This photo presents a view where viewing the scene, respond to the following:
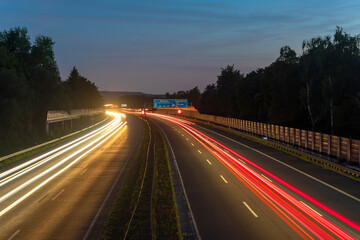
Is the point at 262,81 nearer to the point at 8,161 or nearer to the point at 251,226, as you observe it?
the point at 8,161

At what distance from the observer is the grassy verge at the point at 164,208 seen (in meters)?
15.0

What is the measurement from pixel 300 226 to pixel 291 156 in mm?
23413

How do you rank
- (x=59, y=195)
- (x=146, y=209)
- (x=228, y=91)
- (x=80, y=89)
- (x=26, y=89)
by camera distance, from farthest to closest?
(x=80, y=89) → (x=228, y=91) → (x=26, y=89) → (x=59, y=195) → (x=146, y=209)

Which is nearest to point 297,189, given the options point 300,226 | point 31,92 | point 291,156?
point 300,226

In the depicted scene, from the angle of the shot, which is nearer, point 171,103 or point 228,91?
point 171,103

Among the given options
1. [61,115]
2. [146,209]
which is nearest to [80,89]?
[61,115]

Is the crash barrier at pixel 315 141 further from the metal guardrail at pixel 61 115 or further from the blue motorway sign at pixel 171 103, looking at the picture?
the blue motorway sign at pixel 171 103

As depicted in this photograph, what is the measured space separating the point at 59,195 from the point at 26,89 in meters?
50.5

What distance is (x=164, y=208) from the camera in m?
18.7

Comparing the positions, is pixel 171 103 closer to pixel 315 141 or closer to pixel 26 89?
pixel 26 89

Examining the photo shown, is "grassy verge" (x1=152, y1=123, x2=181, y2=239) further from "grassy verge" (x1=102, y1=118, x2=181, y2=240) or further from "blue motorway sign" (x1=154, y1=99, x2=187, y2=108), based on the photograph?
"blue motorway sign" (x1=154, y1=99, x2=187, y2=108)

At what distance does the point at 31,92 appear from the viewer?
74688 millimetres

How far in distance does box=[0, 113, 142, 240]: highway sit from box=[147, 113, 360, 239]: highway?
15.7ft

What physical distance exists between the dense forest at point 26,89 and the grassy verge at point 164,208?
40957mm
